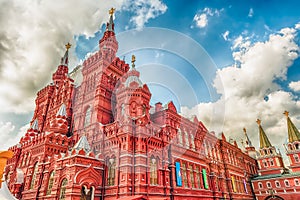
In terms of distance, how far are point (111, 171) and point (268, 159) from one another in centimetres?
5041

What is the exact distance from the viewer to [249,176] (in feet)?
162

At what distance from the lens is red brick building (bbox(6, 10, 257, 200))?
2025 cm

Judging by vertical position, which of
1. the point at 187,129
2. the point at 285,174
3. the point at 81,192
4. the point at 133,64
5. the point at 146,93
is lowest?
the point at 81,192

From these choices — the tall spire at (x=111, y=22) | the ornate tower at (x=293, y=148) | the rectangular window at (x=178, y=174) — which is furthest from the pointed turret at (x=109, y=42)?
the ornate tower at (x=293, y=148)

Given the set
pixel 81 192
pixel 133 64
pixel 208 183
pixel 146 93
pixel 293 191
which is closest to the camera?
pixel 81 192

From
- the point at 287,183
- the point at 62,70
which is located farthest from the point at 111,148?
the point at 287,183

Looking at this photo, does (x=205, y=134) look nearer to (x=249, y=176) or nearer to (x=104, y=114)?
(x=104, y=114)

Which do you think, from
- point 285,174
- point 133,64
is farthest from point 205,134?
point 285,174

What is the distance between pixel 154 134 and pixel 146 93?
17.9 feet

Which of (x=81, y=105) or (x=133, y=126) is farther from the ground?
(x=81, y=105)

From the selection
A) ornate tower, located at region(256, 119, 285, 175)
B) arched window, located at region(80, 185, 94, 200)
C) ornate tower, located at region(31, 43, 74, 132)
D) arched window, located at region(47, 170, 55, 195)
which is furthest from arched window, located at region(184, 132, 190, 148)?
ornate tower, located at region(256, 119, 285, 175)

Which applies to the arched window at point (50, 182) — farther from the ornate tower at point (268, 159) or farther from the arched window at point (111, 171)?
the ornate tower at point (268, 159)

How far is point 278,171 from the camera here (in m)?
52.8

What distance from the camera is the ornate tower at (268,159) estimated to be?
177 ft
